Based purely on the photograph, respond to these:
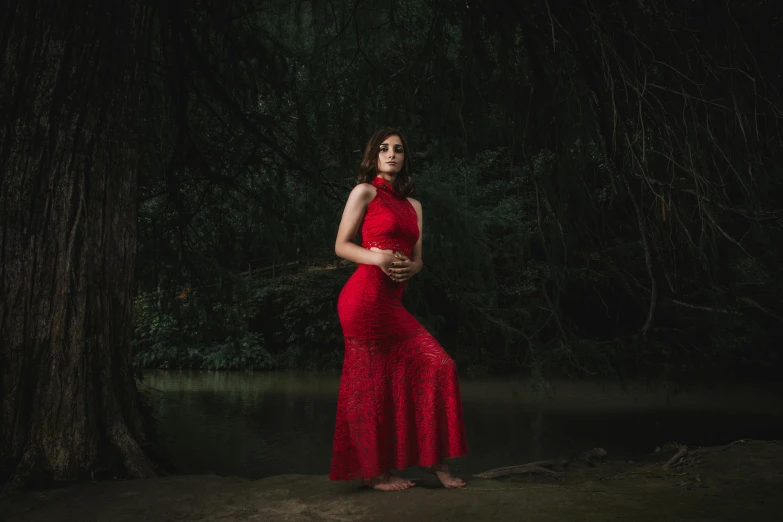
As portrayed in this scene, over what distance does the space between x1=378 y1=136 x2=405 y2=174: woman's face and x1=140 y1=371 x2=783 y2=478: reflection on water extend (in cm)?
233

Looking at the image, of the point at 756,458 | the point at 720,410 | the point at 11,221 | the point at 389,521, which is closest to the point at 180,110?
the point at 11,221

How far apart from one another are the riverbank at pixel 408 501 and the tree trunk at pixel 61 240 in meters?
0.34

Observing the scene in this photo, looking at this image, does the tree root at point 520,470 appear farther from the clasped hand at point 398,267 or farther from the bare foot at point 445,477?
the clasped hand at point 398,267

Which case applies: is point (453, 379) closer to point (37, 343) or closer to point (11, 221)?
point (37, 343)

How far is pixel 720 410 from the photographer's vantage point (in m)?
9.73

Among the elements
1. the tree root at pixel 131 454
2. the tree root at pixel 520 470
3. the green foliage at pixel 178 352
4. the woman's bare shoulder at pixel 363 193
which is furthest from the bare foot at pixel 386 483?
the green foliage at pixel 178 352

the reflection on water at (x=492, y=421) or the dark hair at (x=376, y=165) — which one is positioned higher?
the dark hair at (x=376, y=165)

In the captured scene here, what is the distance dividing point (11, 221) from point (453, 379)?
2.47 meters

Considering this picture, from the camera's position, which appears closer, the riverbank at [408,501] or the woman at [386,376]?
the riverbank at [408,501]

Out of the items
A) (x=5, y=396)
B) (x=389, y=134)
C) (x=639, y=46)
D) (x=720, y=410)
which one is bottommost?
(x=720, y=410)

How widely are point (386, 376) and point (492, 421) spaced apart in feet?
17.3

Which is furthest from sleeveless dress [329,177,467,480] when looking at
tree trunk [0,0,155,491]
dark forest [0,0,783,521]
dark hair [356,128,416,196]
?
tree trunk [0,0,155,491]

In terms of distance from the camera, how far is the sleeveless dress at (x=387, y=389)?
354 cm

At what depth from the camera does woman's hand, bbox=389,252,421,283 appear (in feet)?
11.8
